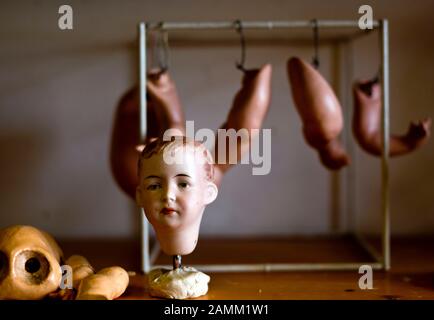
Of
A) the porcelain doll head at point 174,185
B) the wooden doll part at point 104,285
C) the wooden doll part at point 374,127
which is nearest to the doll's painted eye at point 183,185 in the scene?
the porcelain doll head at point 174,185

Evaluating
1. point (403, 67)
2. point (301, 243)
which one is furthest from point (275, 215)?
point (403, 67)

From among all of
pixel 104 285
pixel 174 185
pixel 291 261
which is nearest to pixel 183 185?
pixel 174 185

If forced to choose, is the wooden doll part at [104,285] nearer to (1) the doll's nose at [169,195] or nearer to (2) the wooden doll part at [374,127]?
Answer: (1) the doll's nose at [169,195]

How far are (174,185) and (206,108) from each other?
1.36ft

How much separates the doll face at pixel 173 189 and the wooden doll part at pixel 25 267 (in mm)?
136

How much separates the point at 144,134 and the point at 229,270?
0.24 metres

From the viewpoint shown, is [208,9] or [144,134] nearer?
[144,134]

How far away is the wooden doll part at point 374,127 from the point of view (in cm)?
89

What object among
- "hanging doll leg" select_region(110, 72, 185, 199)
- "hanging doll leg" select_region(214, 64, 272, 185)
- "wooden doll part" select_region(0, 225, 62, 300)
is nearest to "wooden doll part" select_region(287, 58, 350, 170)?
"hanging doll leg" select_region(214, 64, 272, 185)

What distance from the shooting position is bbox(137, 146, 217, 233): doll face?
2.30ft

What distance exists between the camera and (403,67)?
42.8 inches
